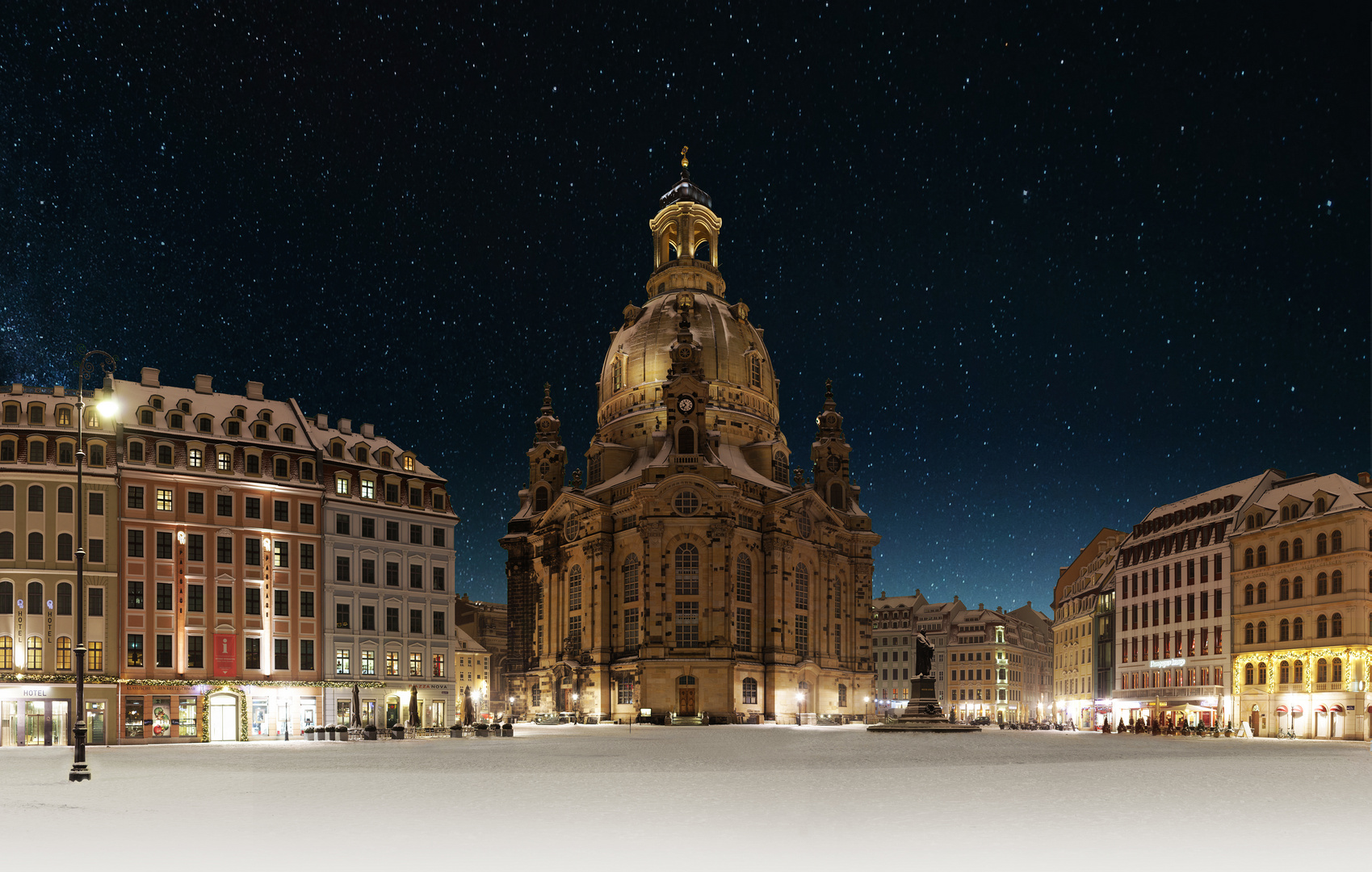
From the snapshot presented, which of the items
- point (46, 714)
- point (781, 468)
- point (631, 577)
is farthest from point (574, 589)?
point (46, 714)

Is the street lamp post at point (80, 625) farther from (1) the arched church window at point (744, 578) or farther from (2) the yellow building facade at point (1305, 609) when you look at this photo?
(1) the arched church window at point (744, 578)

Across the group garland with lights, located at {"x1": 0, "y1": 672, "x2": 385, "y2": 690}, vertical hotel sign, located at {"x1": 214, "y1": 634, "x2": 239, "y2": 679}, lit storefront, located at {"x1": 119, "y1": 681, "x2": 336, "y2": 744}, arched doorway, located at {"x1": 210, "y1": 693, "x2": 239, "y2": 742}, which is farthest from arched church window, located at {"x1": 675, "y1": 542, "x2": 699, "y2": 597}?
arched doorway, located at {"x1": 210, "y1": 693, "x2": 239, "y2": 742}

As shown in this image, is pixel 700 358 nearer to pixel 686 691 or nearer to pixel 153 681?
pixel 686 691

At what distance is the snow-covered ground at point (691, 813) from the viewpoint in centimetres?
1548

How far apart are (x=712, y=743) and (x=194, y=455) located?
34521mm

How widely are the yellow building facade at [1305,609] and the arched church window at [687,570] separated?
→ 43.8 m

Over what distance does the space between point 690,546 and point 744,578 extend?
6.52m

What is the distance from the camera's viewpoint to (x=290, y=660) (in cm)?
7231

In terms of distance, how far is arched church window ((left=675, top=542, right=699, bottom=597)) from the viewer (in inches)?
4377

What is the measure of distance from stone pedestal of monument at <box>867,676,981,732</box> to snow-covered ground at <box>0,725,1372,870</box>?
31.7 meters

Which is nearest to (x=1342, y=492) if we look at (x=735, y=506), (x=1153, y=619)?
(x=1153, y=619)

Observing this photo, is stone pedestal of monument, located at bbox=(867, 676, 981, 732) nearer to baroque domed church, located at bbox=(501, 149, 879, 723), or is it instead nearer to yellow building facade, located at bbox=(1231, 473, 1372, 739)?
yellow building facade, located at bbox=(1231, 473, 1372, 739)

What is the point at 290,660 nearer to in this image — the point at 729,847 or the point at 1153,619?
the point at 729,847

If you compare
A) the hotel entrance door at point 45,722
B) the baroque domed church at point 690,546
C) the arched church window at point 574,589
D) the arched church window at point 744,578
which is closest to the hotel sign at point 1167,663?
the baroque domed church at point 690,546
